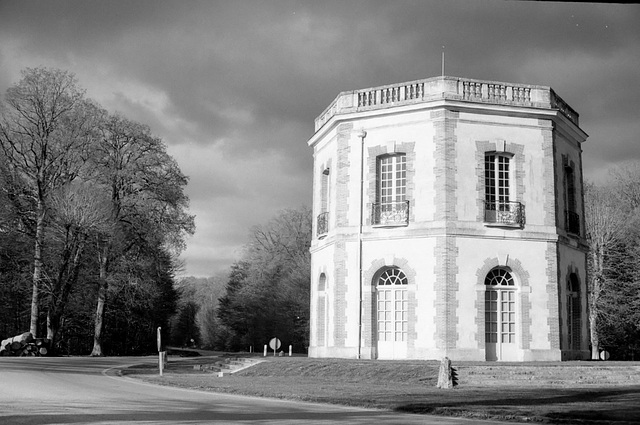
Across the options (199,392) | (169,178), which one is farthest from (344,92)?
(169,178)

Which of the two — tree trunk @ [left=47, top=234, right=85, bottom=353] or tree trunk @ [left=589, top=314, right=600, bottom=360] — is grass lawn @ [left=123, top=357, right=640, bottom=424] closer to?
tree trunk @ [left=47, top=234, right=85, bottom=353]

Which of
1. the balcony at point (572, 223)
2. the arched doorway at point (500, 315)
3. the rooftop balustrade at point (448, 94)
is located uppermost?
the rooftop balustrade at point (448, 94)

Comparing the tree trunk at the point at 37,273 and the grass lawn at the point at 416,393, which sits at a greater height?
the tree trunk at the point at 37,273

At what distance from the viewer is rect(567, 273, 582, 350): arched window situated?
29330 mm

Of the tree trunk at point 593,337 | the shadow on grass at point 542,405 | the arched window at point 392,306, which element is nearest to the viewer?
the shadow on grass at point 542,405

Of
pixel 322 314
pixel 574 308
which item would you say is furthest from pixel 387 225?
pixel 574 308

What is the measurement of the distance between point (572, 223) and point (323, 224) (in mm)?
10331

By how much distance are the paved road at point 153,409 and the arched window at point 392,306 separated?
10.6 meters

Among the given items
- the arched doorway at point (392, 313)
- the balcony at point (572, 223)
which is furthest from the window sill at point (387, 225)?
the balcony at point (572, 223)

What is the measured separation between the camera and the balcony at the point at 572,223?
29.4 m

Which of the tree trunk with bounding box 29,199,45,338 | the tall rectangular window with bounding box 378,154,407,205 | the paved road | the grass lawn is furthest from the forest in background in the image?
the paved road

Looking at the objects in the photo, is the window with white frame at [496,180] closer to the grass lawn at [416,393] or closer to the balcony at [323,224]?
the balcony at [323,224]

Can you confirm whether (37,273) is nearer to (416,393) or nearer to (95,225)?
(95,225)

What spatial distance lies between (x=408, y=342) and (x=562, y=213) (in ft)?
27.3
